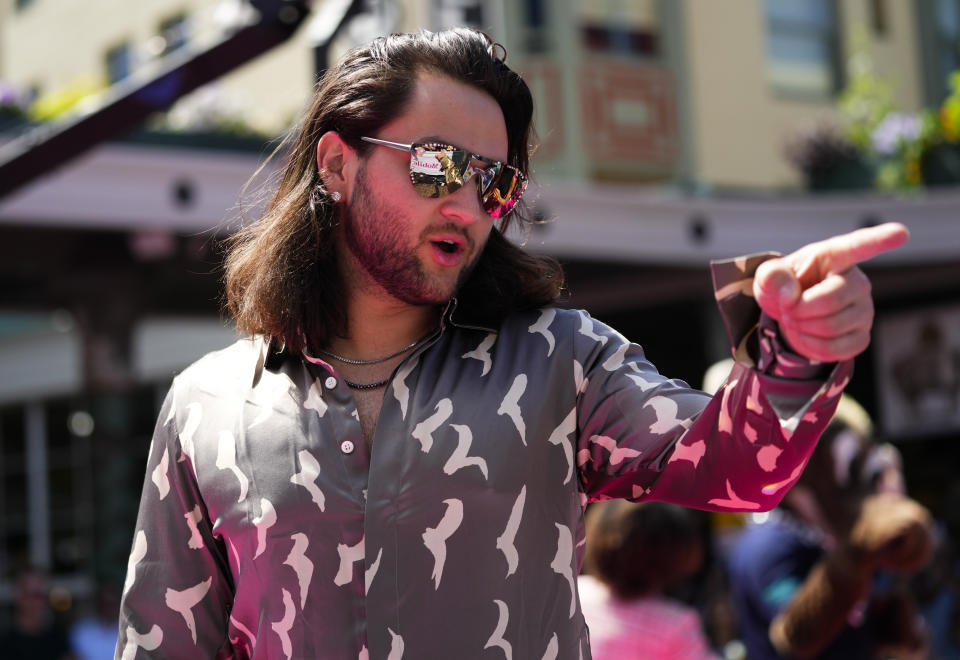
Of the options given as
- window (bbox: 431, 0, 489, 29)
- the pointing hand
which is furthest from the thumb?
window (bbox: 431, 0, 489, 29)

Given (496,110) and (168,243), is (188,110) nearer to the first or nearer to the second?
(168,243)

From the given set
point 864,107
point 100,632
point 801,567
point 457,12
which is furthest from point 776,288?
point 864,107

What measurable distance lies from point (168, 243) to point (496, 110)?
7.60 meters

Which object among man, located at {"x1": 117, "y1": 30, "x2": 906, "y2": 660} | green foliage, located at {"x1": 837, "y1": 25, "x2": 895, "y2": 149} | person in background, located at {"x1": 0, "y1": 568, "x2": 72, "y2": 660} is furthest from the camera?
green foliage, located at {"x1": 837, "y1": 25, "x2": 895, "y2": 149}

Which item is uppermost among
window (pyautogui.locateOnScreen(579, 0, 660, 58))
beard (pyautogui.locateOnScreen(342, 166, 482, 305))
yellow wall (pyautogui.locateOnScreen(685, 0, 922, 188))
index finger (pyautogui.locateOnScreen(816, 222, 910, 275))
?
index finger (pyautogui.locateOnScreen(816, 222, 910, 275))

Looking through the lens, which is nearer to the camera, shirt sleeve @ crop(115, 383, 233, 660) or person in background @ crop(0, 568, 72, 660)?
shirt sleeve @ crop(115, 383, 233, 660)

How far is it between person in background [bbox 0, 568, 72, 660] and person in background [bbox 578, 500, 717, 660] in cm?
532

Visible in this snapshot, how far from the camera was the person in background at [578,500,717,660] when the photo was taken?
3.49 meters

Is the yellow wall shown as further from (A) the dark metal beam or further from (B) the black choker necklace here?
(B) the black choker necklace

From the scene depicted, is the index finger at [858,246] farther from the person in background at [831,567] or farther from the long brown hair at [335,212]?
the person in background at [831,567]

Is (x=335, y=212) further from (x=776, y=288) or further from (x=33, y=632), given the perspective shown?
(x=33, y=632)

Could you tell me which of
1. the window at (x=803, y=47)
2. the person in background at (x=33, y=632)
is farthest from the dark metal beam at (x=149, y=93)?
the window at (x=803, y=47)

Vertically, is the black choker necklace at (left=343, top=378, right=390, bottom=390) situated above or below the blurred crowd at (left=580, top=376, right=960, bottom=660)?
above

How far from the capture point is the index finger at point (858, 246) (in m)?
1.38
